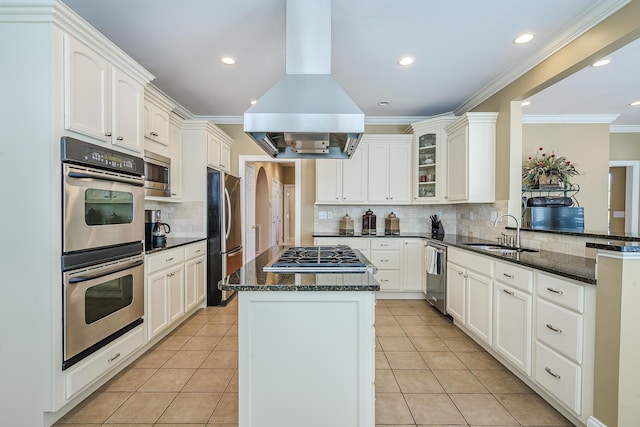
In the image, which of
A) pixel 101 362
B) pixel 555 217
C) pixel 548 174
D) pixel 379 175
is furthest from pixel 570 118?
pixel 101 362

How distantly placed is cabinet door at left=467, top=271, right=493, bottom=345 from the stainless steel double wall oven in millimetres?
2826

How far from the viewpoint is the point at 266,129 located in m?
1.85

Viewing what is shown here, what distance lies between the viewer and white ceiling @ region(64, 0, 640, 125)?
7.07ft

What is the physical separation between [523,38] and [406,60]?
931 mm

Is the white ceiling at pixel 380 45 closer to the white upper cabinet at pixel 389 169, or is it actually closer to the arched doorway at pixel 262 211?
the white upper cabinet at pixel 389 169

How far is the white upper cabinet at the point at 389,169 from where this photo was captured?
14.5 feet

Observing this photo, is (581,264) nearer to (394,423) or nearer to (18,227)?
(394,423)

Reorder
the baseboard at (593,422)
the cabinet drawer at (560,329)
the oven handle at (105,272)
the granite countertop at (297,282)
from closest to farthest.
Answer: the granite countertop at (297,282)
the baseboard at (593,422)
the cabinet drawer at (560,329)
the oven handle at (105,272)

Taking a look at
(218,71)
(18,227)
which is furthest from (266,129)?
(218,71)

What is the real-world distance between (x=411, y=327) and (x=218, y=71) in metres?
3.34

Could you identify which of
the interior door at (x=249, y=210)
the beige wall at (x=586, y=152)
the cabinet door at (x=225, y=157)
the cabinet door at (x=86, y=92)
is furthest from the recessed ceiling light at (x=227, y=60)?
the beige wall at (x=586, y=152)

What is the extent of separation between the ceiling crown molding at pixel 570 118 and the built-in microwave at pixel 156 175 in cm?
490

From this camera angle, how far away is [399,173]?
4.43 metres

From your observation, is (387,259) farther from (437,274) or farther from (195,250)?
(195,250)
